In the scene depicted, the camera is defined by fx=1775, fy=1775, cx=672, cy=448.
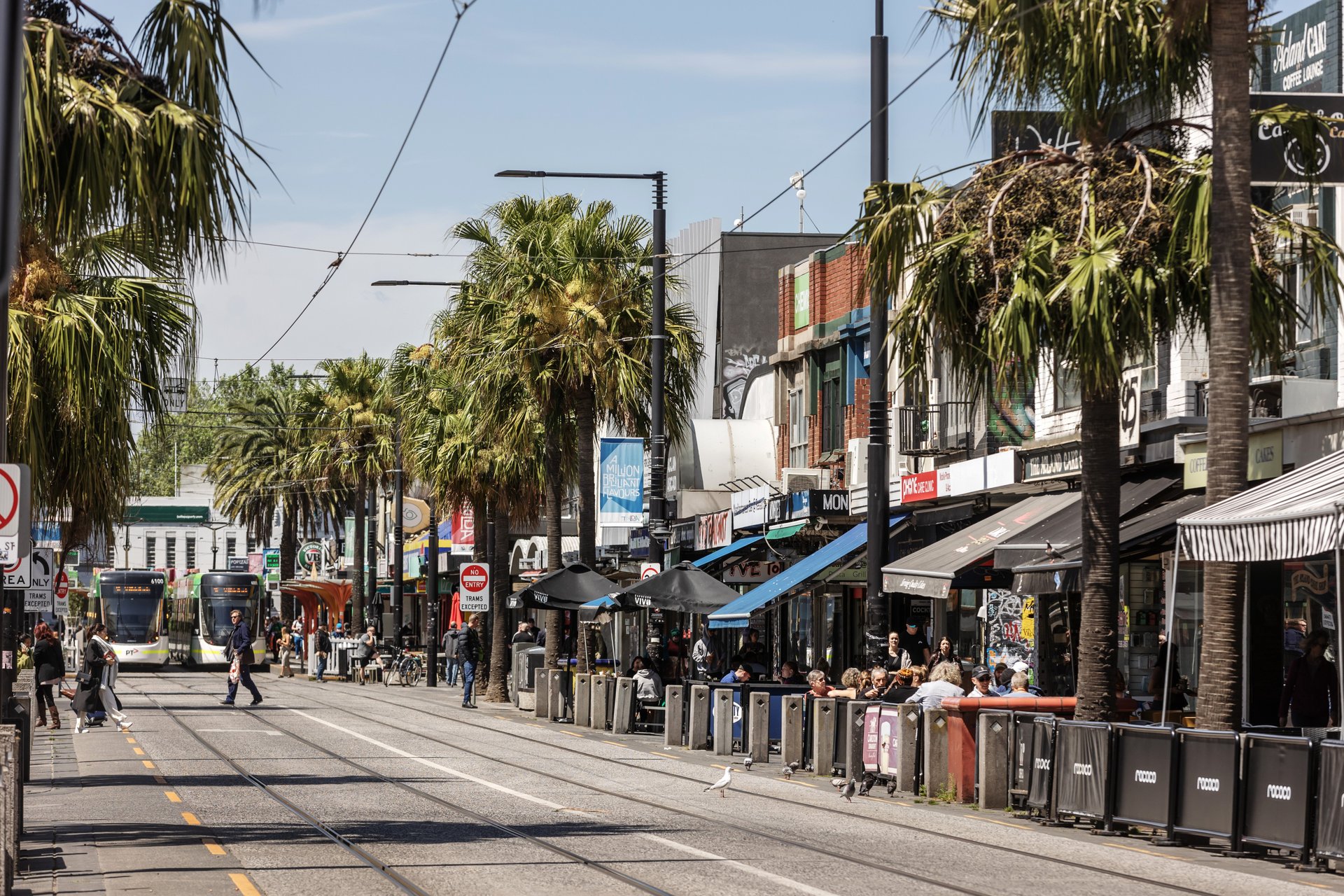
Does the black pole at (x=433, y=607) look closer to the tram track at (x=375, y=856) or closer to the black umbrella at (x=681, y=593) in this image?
the black umbrella at (x=681, y=593)

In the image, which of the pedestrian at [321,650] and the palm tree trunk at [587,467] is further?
the pedestrian at [321,650]

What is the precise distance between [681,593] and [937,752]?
462 inches

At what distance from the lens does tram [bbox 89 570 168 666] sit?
62719mm

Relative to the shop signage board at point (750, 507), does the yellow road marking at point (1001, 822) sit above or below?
below

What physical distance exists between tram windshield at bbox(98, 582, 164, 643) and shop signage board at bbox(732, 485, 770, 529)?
103 feet

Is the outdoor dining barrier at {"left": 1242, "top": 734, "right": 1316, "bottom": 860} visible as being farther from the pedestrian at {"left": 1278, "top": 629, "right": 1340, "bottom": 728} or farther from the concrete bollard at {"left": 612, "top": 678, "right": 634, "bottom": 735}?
the concrete bollard at {"left": 612, "top": 678, "right": 634, "bottom": 735}

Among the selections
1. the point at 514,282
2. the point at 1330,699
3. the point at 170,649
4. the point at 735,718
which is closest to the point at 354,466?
the point at 170,649

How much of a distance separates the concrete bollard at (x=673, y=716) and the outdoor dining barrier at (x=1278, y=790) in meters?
15.0

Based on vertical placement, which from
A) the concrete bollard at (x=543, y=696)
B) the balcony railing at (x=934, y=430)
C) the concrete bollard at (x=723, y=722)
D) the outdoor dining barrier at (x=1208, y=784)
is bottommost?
the concrete bollard at (x=543, y=696)

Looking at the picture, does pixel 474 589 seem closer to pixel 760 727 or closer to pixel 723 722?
pixel 723 722

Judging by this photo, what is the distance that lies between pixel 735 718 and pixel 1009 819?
31.4 feet

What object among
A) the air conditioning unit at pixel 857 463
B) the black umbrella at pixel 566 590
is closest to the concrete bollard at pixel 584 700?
the black umbrella at pixel 566 590

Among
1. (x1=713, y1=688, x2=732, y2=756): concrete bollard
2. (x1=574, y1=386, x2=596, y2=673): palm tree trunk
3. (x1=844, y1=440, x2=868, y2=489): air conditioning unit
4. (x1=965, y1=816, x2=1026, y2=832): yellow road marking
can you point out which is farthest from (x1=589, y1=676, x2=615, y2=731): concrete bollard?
(x1=965, y1=816, x2=1026, y2=832): yellow road marking

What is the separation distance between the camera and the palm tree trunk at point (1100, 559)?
18109 mm
